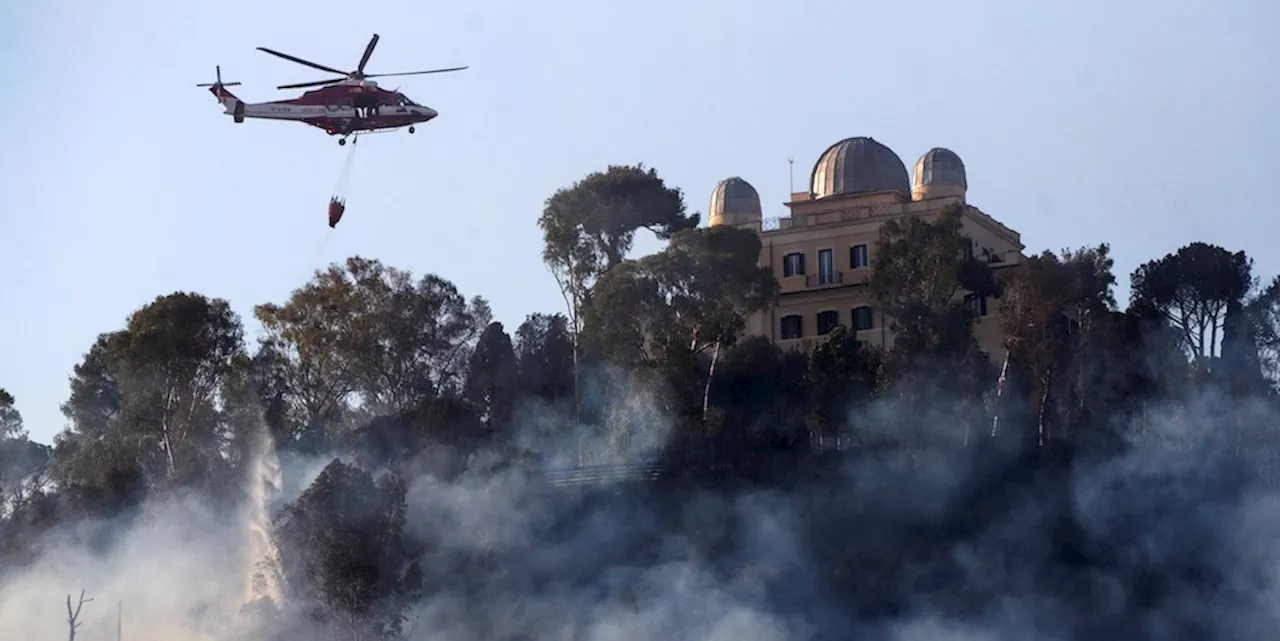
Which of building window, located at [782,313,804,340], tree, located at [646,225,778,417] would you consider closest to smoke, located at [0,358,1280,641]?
tree, located at [646,225,778,417]

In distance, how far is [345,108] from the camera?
64.1m

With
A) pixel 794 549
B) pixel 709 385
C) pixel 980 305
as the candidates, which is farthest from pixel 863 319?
pixel 794 549

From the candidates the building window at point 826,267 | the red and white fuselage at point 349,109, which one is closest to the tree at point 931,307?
the building window at point 826,267

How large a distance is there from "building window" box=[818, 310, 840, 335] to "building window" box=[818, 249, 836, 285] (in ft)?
4.87

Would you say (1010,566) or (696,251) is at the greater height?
(696,251)

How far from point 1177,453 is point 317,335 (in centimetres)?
3350

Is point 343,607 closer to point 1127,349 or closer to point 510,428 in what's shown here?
point 510,428

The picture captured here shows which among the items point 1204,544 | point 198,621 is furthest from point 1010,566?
point 198,621

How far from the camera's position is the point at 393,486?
53.9 metres

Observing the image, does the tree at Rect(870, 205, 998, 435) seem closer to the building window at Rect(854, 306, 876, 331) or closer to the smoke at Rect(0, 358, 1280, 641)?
the smoke at Rect(0, 358, 1280, 641)

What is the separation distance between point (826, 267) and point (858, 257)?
1.74m

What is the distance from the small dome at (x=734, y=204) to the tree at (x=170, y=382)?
2395 centimetres

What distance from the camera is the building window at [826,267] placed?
282 ft

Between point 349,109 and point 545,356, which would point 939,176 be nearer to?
point 545,356
